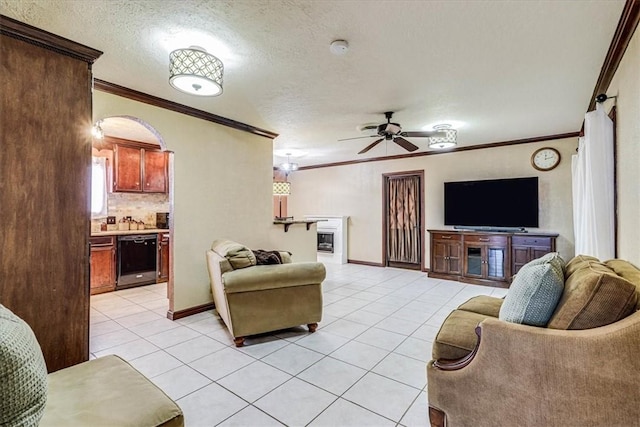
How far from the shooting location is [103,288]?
459 centimetres

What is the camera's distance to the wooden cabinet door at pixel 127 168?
4.97 metres

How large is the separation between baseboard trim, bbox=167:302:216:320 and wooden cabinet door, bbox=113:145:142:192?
2.68 meters

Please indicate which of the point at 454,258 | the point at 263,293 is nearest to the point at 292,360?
the point at 263,293

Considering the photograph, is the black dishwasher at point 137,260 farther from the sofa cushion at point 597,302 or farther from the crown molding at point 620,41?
the crown molding at point 620,41

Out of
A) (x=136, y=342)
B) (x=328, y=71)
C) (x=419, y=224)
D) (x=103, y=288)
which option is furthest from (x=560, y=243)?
(x=103, y=288)

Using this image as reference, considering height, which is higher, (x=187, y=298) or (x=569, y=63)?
(x=569, y=63)

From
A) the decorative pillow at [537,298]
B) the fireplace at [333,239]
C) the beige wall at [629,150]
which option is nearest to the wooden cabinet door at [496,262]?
the beige wall at [629,150]

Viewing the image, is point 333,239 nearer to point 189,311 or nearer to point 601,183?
point 189,311

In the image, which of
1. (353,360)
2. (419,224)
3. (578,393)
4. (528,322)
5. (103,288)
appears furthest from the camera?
(419,224)

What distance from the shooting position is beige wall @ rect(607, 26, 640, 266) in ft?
6.08

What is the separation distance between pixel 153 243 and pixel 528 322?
17.2 ft

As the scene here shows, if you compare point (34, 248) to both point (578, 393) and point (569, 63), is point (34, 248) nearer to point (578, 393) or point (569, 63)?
point (578, 393)

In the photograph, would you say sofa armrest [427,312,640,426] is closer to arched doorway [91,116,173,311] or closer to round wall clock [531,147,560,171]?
arched doorway [91,116,173,311]

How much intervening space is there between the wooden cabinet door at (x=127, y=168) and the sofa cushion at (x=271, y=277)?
3456 mm
